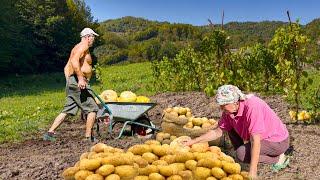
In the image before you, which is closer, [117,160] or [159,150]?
[117,160]

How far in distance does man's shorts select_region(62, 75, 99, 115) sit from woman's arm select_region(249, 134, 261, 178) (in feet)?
13.8

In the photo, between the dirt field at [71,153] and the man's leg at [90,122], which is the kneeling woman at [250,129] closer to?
the dirt field at [71,153]

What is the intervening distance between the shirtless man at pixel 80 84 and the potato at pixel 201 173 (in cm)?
461

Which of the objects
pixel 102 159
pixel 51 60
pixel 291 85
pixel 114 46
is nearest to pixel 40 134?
pixel 291 85

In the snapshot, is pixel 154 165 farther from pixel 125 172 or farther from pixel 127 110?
pixel 127 110

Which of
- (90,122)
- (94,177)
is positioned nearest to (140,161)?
(94,177)

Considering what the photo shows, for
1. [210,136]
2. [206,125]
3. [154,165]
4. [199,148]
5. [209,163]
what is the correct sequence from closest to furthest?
[154,165], [209,163], [199,148], [210,136], [206,125]

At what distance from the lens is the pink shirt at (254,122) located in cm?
574

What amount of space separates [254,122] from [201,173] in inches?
50.9

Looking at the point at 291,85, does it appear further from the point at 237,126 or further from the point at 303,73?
the point at 237,126

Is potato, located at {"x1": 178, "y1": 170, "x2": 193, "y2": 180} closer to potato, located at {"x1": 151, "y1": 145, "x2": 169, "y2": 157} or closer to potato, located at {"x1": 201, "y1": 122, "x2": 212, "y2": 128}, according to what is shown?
potato, located at {"x1": 151, "y1": 145, "x2": 169, "y2": 157}

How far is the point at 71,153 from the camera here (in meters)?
7.96

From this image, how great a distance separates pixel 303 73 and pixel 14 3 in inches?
1650

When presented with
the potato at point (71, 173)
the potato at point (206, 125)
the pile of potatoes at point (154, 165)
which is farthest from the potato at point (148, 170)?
the potato at point (206, 125)
